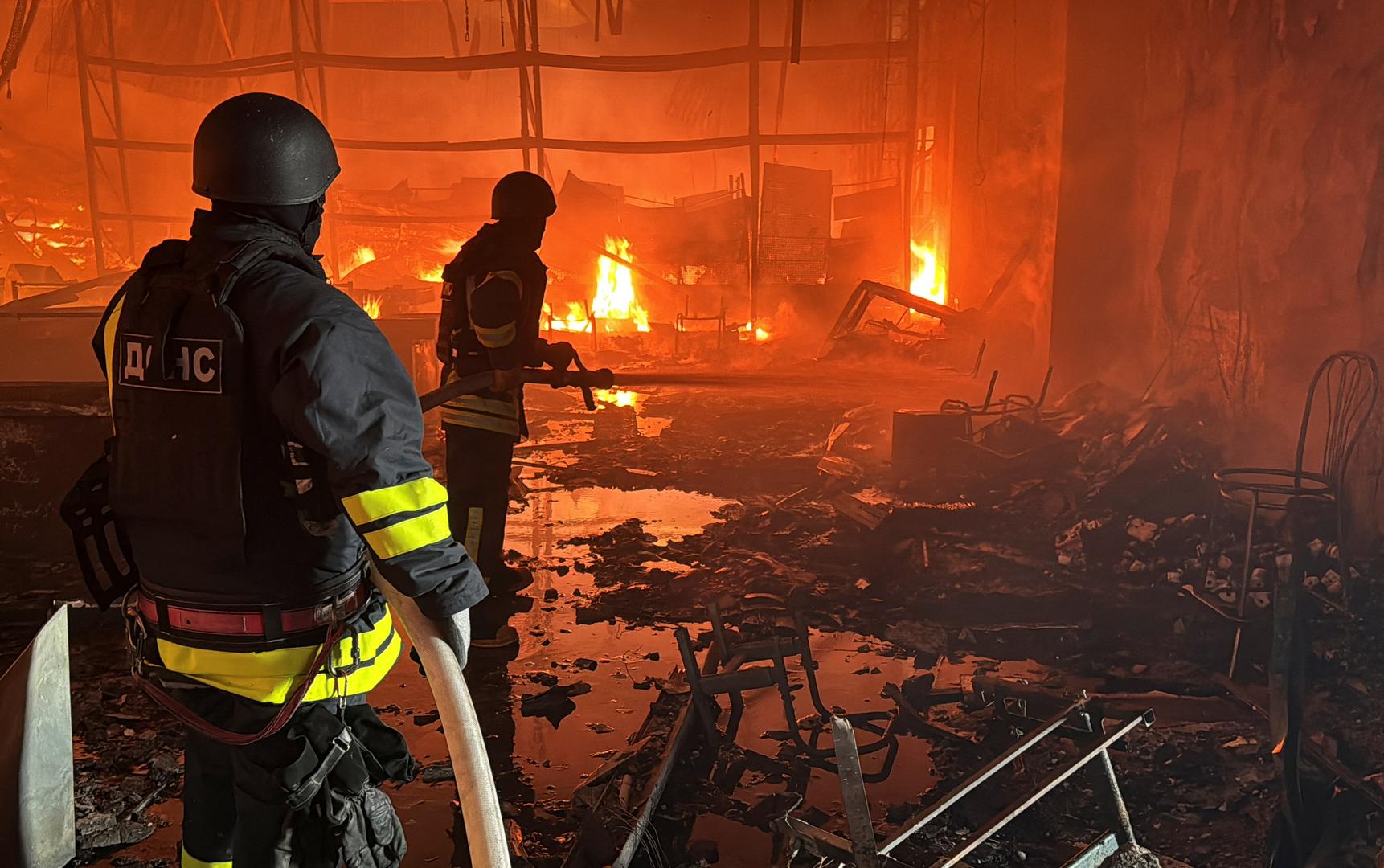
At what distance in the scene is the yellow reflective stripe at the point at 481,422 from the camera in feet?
15.2

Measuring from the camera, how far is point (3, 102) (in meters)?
16.6

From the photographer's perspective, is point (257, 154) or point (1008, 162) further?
point (1008, 162)

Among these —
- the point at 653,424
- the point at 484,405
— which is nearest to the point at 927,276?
the point at 653,424

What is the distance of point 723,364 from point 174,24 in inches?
442

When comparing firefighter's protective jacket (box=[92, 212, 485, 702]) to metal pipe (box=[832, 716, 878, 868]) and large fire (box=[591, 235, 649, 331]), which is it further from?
large fire (box=[591, 235, 649, 331])

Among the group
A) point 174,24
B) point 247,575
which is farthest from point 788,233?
point 247,575

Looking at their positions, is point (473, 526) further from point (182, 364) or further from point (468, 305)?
point (182, 364)

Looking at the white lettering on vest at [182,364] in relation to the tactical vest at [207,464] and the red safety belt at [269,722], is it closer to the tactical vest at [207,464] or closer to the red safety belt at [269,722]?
the tactical vest at [207,464]

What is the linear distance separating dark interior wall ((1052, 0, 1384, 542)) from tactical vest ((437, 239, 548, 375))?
4.42 metres

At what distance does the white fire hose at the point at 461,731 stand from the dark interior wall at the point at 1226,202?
16.9 feet

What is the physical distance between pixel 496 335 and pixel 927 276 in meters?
11.4

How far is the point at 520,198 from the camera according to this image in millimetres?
4574

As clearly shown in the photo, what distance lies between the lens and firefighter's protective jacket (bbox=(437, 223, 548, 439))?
442cm

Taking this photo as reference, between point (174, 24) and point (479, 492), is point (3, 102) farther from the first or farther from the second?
point (479, 492)
